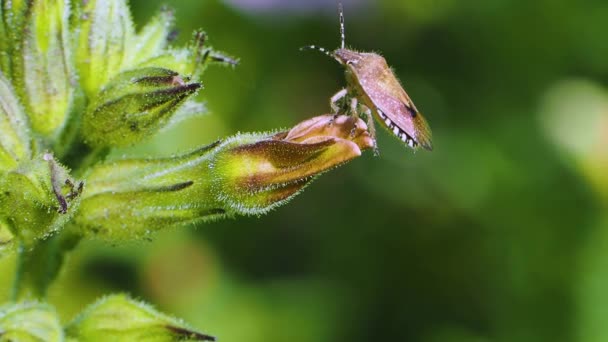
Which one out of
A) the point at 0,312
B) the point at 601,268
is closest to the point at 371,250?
the point at 601,268

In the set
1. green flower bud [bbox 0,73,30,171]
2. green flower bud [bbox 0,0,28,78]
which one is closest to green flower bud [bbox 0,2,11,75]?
green flower bud [bbox 0,0,28,78]

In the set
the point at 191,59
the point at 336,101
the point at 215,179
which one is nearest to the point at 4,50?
the point at 191,59

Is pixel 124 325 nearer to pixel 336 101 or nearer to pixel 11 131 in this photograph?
pixel 11 131

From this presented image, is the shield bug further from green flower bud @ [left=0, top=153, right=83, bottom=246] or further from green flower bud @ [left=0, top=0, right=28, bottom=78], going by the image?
green flower bud @ [left=0, top=0, right=28, bottom=78]

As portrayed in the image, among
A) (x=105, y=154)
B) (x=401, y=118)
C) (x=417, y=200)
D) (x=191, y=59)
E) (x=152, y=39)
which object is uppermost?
(x=417, y=200)

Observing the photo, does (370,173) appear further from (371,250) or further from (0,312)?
(0,312)

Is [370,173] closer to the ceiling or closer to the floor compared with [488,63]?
closer to the floor
